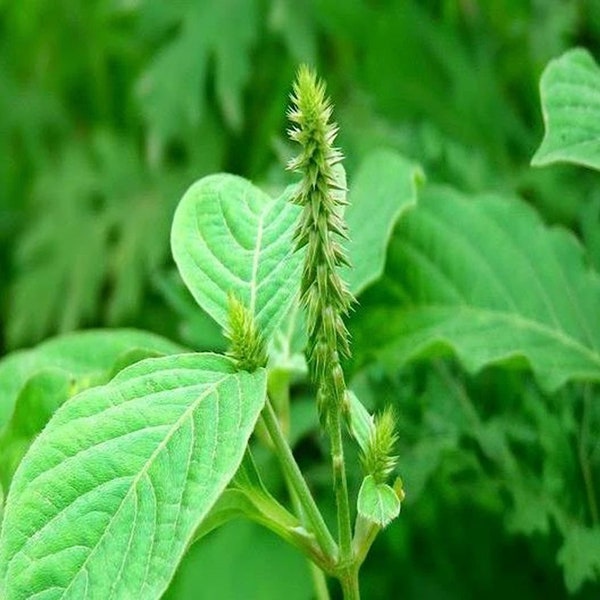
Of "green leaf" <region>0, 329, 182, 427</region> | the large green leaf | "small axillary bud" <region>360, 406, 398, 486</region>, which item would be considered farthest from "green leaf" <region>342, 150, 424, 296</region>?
"small axillary bud" <region>360, 406, 398, 486</region>

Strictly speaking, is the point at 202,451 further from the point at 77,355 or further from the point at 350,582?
the point at 77,355

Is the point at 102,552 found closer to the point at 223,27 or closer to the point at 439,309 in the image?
the point at 439,309

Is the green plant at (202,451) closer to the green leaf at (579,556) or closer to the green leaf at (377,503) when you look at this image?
the green leaf at (377,503)

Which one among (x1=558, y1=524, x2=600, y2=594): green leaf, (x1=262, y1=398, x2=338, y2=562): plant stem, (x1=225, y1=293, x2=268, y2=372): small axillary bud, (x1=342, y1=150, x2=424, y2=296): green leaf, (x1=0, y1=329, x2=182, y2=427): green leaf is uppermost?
(x1=225, y1=293, x2=268, y2=372): small axillary bud

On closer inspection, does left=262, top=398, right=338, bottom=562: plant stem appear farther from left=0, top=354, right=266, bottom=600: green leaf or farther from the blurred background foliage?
the blurred background foliage

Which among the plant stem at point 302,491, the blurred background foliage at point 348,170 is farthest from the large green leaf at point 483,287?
the plant stem at point 302,491

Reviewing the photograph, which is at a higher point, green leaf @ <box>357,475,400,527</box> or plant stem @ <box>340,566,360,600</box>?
green leaf @ <box>357,475,400,527</box>
